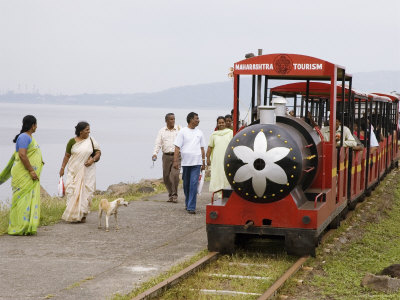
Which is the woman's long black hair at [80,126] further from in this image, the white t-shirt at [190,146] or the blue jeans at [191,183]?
the blue jeans at [191,183]

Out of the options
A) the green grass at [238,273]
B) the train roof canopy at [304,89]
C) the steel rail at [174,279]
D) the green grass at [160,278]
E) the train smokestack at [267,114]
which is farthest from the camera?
the train roof canopy at [304,89]

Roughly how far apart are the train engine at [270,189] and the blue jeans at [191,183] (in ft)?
11.3

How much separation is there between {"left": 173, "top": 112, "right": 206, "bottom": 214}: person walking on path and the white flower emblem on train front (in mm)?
4146

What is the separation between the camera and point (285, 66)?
30.5 ft

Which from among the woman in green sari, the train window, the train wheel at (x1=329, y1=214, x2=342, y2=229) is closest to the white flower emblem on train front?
the train window

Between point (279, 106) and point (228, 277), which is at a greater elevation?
point (279, 106)

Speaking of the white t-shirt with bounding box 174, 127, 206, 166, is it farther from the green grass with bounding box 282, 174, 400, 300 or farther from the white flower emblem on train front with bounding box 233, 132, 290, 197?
the white flower emblem on train front with bounding box 233, 132, 290, 197

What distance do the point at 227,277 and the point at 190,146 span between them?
16.8 ft

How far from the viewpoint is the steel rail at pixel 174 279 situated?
6485 mm

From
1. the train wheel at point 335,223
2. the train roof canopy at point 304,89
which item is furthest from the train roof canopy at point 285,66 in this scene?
the train wheel at point 335,223

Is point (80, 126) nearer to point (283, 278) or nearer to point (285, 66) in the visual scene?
point (285, 66)

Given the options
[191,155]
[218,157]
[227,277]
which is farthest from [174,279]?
[191,155]

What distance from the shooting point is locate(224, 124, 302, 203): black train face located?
8.34 metres

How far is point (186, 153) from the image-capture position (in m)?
12.5
